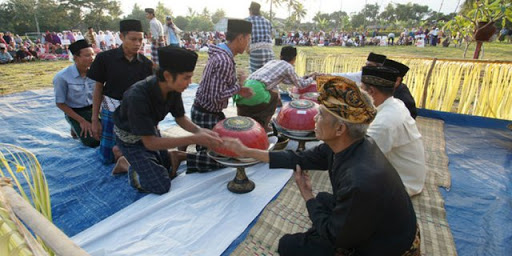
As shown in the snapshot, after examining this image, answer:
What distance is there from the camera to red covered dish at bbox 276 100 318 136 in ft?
12.3

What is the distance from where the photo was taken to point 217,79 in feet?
12.4

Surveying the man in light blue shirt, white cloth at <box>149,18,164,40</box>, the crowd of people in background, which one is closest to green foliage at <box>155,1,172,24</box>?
the crowd of people in background

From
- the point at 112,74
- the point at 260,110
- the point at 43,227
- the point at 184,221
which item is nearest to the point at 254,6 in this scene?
the point at 260,110

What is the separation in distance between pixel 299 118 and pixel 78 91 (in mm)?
3633

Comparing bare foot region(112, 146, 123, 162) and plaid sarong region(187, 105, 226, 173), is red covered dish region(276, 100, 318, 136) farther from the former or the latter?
bare foot region(112, 146, 123, 162)

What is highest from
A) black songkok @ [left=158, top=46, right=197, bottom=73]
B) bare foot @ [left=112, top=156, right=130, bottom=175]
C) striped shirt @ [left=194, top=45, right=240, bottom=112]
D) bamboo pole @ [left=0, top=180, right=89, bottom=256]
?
black songkok @ [left=158, top=46, right=197, bottom=73]

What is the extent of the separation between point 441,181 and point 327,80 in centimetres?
291

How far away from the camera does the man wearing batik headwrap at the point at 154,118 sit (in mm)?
2768

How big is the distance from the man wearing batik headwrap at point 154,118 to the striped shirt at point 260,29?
12.3 ft

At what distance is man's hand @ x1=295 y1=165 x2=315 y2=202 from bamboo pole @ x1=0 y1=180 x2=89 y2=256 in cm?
161

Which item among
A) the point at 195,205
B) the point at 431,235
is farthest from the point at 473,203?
the point at 195,205

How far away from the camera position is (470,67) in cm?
622

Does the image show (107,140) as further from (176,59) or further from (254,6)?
(254,6)

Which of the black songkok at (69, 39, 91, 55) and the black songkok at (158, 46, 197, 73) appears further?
the black songkok at (69, 39, 91, 55)
